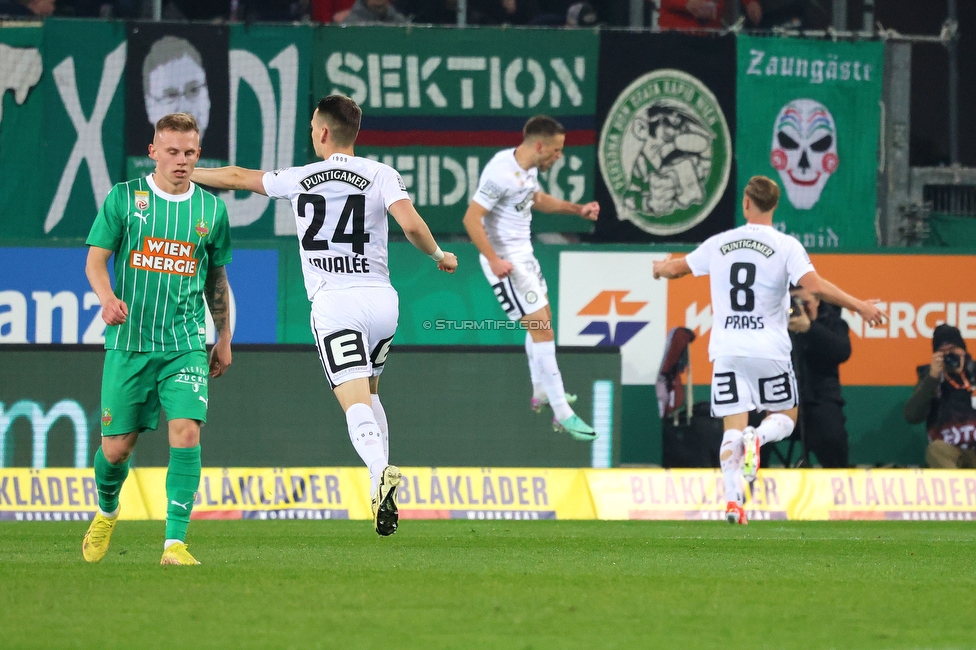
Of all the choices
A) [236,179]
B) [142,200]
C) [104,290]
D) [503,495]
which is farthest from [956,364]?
[104,290]

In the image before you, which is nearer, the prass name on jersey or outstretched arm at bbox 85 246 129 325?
outstretched arm at bbox 85 246 129 325

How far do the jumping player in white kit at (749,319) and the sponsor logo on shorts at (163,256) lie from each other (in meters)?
4.83

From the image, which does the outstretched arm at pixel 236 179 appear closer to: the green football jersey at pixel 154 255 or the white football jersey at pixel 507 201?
the green football jersey at pixel 154 255

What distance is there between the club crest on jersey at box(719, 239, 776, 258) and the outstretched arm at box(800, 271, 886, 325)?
1.08 feet

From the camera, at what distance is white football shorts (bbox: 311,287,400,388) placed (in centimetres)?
810

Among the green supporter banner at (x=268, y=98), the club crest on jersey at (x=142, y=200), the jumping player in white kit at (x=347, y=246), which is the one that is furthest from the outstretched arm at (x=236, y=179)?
the green supporter banner at (x=268, y=98)

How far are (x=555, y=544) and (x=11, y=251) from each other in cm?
774

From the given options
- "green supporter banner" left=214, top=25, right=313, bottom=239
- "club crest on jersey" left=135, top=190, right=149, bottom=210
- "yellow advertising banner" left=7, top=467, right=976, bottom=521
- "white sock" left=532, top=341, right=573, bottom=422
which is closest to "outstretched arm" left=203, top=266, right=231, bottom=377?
"club crest on jersey" left=135, top=190, right=149, bottom=210

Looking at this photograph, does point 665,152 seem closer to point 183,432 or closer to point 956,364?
point 956,364

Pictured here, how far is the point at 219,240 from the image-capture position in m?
7.36

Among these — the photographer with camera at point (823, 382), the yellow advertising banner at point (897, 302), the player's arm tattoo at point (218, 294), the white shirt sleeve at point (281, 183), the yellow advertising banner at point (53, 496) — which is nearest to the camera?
the player's arm tattoo at point (218, 294)

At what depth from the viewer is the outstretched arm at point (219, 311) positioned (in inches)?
297

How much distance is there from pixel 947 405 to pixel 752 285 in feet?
14.1

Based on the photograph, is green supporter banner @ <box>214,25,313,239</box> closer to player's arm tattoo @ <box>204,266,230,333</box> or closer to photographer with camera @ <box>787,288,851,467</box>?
photographer with camera @ <box>787,288,851,467</box>
